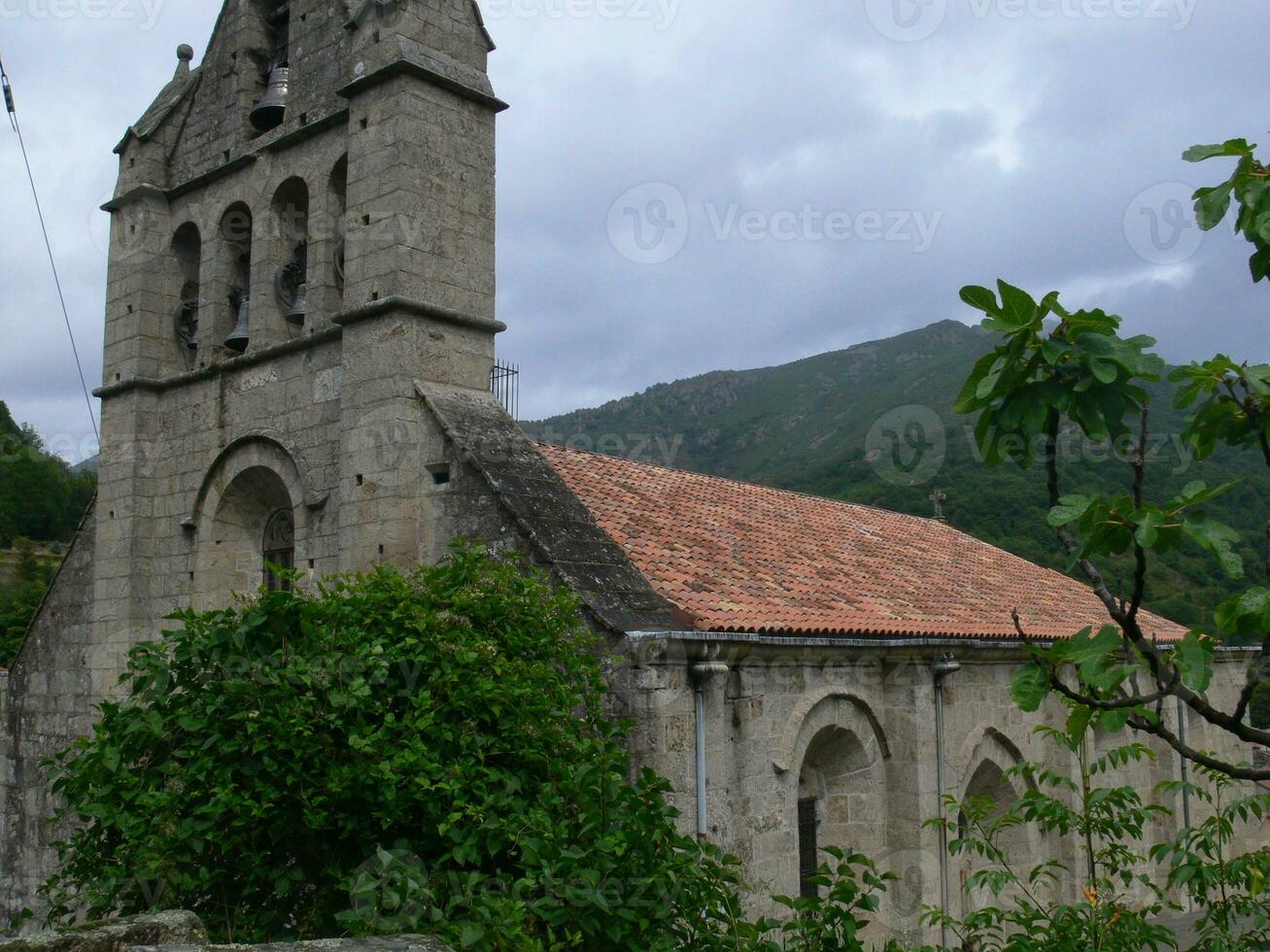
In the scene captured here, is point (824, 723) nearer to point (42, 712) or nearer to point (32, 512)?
point (42, 712)

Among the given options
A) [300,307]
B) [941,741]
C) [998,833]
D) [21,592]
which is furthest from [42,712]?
[21,592]

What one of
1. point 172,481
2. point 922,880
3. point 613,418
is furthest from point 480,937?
point 613,418

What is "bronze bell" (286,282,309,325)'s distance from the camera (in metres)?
11.0

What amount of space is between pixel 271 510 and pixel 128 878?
6257 millimetres

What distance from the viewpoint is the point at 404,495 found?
959 cm

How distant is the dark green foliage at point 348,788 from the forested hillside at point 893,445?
2.99 meters

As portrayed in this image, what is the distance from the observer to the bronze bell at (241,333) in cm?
1153

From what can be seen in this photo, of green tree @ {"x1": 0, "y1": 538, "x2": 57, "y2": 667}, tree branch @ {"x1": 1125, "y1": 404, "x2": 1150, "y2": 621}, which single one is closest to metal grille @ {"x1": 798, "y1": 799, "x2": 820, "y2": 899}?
tree branch @ {"x1": 1125, "y1": 404, "x2": 1150, "y2": 621}

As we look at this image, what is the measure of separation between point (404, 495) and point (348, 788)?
3.89m

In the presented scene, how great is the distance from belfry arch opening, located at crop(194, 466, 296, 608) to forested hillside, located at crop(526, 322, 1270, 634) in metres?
4.31

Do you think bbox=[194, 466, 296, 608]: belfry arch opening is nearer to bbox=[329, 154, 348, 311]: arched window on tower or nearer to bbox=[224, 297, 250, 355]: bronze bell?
bbox=[224, 297, 250, 355]: bronze bell

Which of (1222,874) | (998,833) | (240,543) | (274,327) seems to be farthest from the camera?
(998,833)

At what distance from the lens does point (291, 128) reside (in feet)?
37.0

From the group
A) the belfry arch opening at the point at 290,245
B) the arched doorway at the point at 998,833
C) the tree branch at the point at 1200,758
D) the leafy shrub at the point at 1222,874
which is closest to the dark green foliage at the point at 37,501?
the belfry arch opening at the point at 290,245
